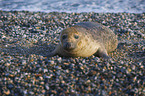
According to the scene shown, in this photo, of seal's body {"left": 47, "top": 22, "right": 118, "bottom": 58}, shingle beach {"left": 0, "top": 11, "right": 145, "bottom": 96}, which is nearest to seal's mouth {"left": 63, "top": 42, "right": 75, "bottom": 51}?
seal's body {"left": 47, "top": 22, "right": 118, "bottom": 58}

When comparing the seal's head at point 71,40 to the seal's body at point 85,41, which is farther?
the seal's body at point 85,41

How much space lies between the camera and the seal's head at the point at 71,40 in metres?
4.37

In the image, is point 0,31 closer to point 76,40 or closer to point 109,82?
point 76,40

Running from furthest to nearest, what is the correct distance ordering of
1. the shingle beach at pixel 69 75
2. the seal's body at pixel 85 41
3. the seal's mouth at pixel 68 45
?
the seal's body at pixel 85 41 < the seal's mouth at pixel 68 45 < the shingle beach at pixel 69 75

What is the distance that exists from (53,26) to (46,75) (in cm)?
509

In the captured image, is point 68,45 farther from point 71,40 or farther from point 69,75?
point 69,75

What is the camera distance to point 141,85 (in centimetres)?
385

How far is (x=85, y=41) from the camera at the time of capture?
486 centimetres

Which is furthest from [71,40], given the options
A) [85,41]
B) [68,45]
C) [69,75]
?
[69,75]

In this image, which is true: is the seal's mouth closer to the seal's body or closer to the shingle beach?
the seal's body

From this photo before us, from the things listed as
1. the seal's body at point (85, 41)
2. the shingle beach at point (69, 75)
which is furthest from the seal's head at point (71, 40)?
the shingle beach at point (69, 75)

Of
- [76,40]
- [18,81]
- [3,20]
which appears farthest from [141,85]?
[3,20]

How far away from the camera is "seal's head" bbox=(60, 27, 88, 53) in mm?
4367

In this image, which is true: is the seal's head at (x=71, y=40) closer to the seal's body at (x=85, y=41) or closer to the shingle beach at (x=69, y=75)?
the seal's body at (x=85, y=41)
